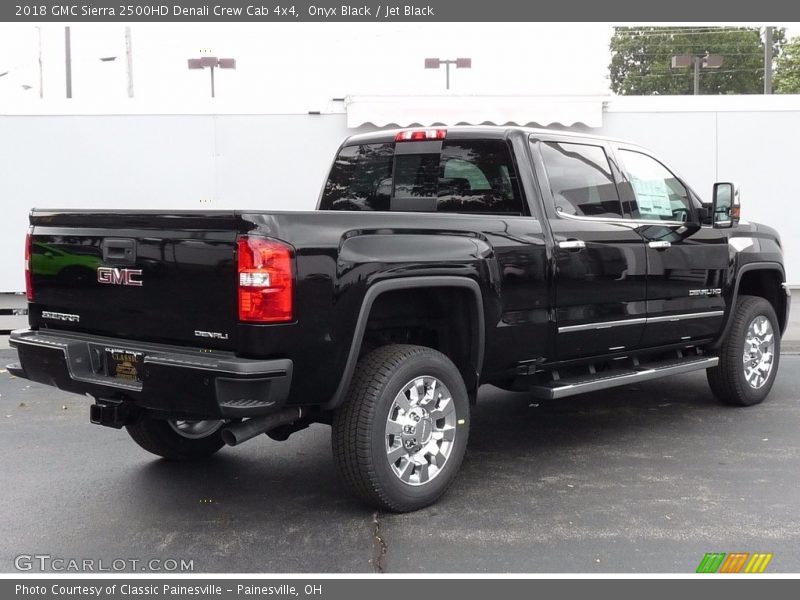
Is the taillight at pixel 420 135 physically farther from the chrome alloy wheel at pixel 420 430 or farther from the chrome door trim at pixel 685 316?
the chrome door trim at pixel 685 316

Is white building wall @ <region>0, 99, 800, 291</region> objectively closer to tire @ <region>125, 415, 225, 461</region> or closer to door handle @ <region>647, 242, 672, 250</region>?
door handle @ <region>647, 242, 672, 250</region>

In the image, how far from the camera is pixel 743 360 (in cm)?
669

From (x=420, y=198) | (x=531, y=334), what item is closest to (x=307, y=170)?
(x=420, y=198)

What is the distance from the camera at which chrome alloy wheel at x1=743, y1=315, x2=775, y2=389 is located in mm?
6758

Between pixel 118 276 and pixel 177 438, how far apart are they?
1.41 m

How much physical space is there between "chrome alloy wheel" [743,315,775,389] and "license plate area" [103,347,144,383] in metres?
4.69

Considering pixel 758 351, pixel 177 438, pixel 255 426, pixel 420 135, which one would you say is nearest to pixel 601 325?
pixel 420 135

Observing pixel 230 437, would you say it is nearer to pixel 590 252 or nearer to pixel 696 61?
pixel 590 252

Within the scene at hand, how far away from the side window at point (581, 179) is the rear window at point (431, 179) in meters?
0.31

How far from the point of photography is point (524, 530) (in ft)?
13.6

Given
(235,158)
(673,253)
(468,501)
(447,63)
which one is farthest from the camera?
(447,63)

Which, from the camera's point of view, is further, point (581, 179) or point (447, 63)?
point (447, 63)

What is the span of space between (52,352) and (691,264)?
4204 millimetres

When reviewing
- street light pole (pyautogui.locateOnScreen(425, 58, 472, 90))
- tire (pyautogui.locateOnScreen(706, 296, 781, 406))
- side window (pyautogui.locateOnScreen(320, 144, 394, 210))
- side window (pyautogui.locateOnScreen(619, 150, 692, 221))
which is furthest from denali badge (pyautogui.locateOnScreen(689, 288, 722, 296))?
street light pole (pyautogui.locateOnScreen(425, 58, 472, 90))
